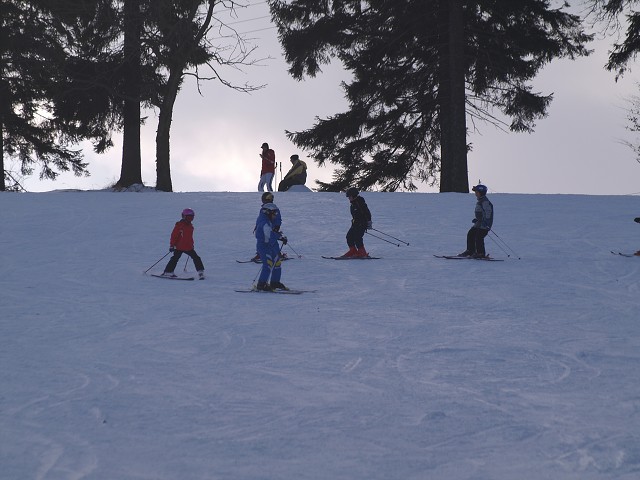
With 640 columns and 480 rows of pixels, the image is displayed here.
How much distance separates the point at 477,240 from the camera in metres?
15.1

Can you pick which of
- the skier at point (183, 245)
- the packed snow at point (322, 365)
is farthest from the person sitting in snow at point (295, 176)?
the skier at point (183, 245)

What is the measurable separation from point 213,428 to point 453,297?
6083mm

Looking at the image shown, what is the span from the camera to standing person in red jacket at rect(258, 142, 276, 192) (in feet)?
78.1

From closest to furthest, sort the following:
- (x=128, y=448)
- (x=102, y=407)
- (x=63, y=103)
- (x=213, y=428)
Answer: (x=128, y=448) < (x=213, y=428) < (x=102, y=407) < (x=63, y=103)

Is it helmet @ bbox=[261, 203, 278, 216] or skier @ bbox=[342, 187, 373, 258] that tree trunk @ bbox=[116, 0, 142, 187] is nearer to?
skier @ bbox=[342, 187, 373, 258]

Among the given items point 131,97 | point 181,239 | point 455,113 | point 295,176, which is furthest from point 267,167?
point 181,239

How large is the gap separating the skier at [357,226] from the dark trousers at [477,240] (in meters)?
1.84

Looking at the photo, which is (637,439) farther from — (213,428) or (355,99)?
(355,99)

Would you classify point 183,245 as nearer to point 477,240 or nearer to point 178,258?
point 178,258

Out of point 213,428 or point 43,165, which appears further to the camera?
point 43,165

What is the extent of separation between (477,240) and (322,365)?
7.77m

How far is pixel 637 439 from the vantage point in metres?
6.00

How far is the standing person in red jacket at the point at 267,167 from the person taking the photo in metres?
23.8

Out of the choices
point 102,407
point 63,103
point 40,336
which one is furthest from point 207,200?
point 102,407
